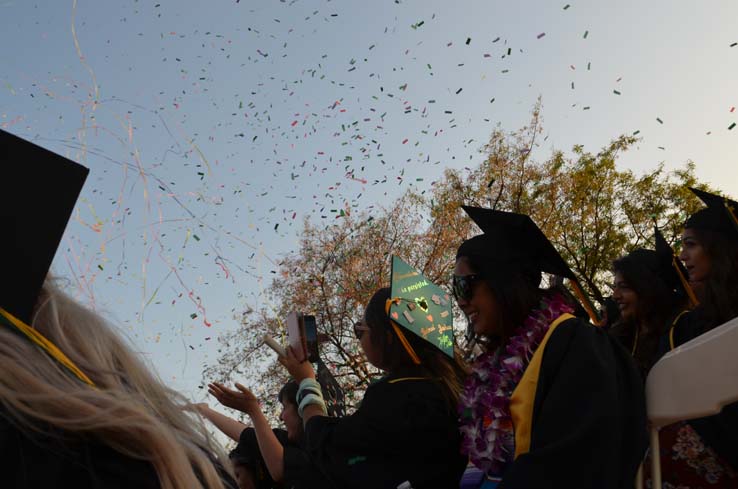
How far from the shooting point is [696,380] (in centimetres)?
200

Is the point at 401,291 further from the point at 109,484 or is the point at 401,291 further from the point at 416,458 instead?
the point at 109,484

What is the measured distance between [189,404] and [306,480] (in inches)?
→ 95.5

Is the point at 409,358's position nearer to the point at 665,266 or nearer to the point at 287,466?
the point at 287,466

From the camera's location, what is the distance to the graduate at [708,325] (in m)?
2.72

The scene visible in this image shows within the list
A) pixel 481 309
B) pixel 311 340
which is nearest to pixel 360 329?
pixel 311 340

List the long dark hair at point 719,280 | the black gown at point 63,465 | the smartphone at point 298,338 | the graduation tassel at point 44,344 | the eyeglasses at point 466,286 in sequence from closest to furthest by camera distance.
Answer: the black gown at point 63,465
the graduation tassel at point 44,344
the eyeglasses at point 466,286
the long dark hair at point 719,280
the smartphone at point 298,338

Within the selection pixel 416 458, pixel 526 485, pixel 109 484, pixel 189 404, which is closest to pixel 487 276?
pixel 416 458

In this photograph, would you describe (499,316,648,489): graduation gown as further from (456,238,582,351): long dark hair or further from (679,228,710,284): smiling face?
(679,228,710,284): smiling face

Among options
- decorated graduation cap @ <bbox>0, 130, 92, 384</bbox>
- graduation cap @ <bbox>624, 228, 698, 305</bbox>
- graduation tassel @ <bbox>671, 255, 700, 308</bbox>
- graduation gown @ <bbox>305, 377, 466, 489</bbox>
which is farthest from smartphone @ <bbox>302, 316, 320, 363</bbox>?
decorated graduation cap @ <bbox>0, 130, 92, 384</bbox>

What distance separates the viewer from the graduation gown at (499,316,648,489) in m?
2.16

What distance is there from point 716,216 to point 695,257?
28cm

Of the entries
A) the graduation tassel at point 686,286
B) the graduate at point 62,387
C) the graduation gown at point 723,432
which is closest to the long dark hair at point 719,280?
the graduation tassel at point 686,286

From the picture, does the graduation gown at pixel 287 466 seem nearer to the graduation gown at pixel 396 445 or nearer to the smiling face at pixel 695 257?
the graduation gown at pixel 396 445

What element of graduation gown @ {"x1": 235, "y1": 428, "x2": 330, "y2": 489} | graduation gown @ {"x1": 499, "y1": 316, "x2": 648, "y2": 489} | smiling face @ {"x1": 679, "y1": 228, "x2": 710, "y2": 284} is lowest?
graduation gown @ {"x1": 235, "y1": 428, "x2": 330, "y2": 489}
